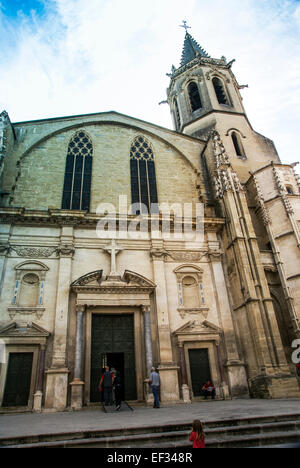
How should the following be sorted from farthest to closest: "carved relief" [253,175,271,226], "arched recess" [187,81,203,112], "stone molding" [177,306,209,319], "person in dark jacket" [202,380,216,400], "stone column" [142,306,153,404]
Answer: "arched recess" [187,81,203,112], "carved relief" [253,175,271,226], "stone molding" [177,306,209,319], "person in dark jacket" [202,380,216,400], "stone column" [142,306,153,404]

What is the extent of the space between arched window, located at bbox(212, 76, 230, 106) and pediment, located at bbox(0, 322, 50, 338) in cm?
2053

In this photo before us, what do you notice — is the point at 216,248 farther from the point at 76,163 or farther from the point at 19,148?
the point at 19,148

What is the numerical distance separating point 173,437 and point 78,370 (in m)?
7.08

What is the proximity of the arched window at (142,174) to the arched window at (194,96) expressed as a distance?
7.77m

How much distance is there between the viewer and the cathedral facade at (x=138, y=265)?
12.0m

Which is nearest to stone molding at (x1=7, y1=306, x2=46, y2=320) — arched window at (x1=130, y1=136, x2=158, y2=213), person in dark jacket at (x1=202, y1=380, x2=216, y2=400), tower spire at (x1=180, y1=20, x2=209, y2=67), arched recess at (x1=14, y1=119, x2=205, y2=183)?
arched window at (x1=130, y1=136, x2=158, y2=213)

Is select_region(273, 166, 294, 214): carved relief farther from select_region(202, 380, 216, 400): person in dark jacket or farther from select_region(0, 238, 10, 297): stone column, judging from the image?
select_region(0, 238, 10, 297): stone column

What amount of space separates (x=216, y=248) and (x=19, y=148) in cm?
1193

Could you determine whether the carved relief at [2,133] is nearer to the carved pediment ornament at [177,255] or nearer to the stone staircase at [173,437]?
the carved pediment ornament at [177,255]

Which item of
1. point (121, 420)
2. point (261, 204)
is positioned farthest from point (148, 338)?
point (261, 204)

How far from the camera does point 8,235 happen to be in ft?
45.1

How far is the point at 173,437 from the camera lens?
556cm

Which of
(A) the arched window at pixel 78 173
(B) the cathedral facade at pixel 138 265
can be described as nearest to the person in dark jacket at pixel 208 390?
(B) the cathedral facade at pixel 138 265

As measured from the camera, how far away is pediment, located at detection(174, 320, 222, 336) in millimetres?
13375
